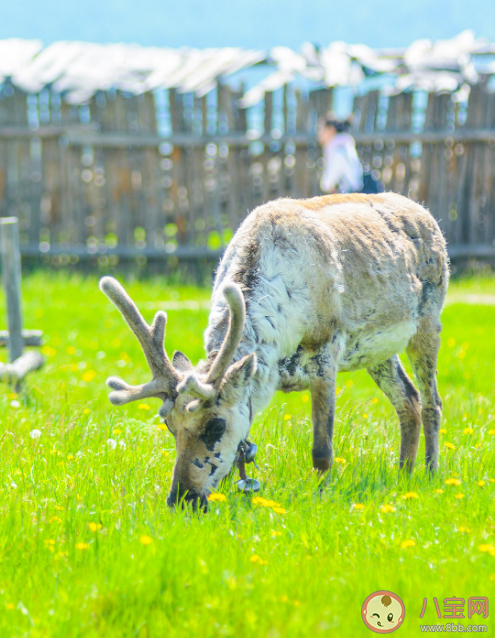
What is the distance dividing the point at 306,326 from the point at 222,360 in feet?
2.24

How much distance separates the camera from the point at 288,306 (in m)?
3.74

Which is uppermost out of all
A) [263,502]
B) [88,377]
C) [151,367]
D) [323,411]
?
[151,367]

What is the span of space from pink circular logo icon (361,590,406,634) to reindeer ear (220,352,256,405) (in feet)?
3.78

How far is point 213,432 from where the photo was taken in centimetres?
332

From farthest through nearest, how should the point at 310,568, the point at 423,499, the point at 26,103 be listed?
the point at 26,103
the point at 423,499
the point at 310,568

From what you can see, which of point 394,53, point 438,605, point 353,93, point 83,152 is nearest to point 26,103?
point 83,152

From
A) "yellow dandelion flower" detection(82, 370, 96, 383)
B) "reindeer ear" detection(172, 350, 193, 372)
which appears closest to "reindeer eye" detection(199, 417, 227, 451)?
"reindeer ear" detection(172, 350, 193, 372)

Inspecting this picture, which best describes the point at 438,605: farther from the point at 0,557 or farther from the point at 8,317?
the point at 8,317

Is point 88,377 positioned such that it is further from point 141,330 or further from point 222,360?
point 222,360

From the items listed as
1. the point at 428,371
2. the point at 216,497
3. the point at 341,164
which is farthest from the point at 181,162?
the point at 216,497

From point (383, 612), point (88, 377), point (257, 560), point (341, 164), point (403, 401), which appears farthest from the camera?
point (341, 164)

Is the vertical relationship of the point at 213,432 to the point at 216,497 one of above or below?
above

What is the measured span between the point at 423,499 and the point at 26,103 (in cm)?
939

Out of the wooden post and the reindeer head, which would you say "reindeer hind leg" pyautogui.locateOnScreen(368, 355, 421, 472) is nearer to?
the reindeer head
